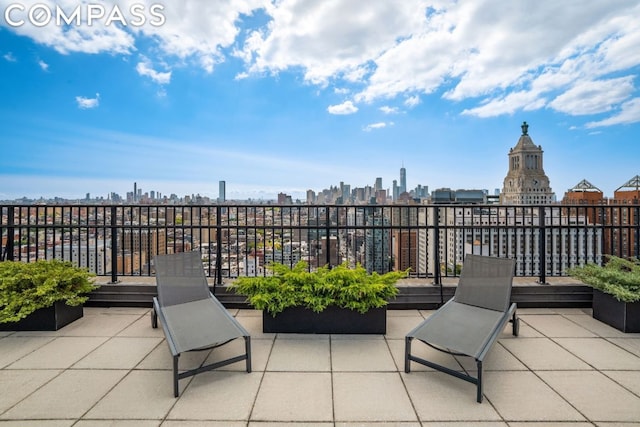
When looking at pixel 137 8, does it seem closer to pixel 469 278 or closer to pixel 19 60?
pixel 19 60

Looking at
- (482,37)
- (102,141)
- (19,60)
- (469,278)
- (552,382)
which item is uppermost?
(482,37)

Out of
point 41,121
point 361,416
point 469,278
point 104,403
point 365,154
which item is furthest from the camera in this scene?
point 365,154

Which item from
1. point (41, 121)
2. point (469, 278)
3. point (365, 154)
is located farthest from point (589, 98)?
point (41, 121)

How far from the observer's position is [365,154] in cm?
2133

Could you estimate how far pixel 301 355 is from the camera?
9.81 feet

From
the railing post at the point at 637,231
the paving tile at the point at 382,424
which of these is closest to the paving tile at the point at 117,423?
the paving tile at the point at 382,424

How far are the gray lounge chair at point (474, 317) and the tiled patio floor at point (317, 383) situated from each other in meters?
0.29

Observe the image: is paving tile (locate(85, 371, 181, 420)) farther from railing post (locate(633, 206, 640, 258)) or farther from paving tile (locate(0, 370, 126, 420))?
railing post (locate(633, 206, 640, 258))

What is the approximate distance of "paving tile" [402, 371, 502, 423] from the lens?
2.06m

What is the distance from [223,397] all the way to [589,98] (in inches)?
668

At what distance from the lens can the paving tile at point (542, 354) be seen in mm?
2762

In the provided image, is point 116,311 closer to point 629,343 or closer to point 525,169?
point 629,343

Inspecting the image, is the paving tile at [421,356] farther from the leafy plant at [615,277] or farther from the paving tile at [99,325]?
the paving tile at [99,325]

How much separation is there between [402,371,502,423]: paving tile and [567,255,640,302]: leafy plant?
2.64 m
